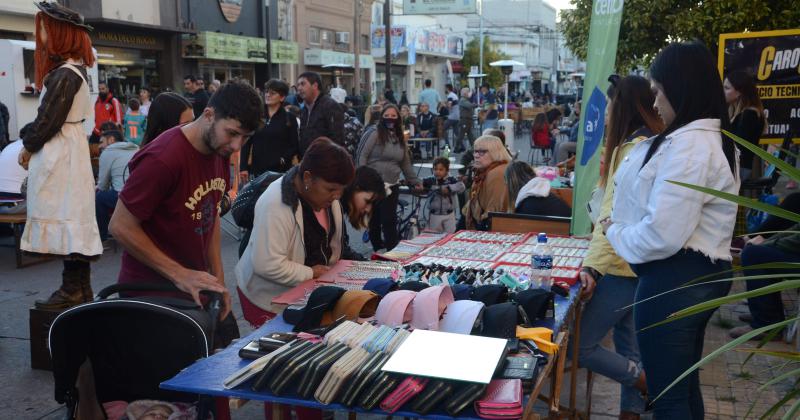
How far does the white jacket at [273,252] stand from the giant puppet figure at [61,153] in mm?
1458

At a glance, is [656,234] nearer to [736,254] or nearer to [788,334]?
[788,334]

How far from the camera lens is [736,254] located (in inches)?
264

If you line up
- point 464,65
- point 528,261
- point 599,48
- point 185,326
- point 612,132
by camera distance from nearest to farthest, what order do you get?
point 185,326 < point 612,132 < point 528,261 < point 599,48 < point 464,65

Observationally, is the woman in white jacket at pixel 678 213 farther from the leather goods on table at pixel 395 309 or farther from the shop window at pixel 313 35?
the shop window at pixel 313 35

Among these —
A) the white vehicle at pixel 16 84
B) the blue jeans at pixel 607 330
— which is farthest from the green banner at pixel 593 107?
the white vehicle at pixel 16 84

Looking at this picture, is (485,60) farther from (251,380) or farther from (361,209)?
(251,380)

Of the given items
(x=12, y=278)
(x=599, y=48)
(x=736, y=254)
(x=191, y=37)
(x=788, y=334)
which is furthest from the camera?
(x=191, y=37)

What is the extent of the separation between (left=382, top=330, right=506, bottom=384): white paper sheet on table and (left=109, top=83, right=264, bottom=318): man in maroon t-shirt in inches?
37.0

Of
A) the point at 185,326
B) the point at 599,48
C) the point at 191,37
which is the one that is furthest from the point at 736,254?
the point at 191,37

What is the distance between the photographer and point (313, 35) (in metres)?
35.1

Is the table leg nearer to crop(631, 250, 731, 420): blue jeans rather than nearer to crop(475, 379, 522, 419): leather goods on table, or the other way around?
crop(631, 250, 731, 420): blue jeans

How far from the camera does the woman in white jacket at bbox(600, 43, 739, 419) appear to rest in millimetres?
2768

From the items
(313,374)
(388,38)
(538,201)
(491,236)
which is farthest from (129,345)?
(388,38)

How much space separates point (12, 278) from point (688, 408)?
648 cm
